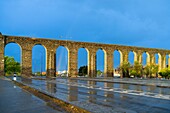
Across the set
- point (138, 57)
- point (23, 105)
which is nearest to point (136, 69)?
point (138, 57)

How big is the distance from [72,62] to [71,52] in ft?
8.97

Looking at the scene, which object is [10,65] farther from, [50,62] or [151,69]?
[151,69]

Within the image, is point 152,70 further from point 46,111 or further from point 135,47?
point 46,111

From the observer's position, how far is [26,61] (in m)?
62.5

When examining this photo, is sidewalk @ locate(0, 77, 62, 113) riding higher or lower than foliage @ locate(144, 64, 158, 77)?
lower

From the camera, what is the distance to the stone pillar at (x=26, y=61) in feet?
202

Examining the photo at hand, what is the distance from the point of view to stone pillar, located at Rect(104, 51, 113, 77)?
73.9 m

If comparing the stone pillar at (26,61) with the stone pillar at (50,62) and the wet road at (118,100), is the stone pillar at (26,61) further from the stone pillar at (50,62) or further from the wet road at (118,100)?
the wet road at (118,100)

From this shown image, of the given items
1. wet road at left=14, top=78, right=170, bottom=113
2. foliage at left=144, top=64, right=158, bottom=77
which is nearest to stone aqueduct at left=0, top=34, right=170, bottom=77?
foliage at left=144, top=64, right=158, bottom=77

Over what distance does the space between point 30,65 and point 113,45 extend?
2616 centimetres

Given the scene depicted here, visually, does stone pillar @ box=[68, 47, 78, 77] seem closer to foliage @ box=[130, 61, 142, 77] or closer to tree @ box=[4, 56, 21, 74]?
foliage @ box=[130, 61, 142, 77]

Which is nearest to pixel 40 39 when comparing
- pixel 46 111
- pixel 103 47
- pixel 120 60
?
pixel 103 47

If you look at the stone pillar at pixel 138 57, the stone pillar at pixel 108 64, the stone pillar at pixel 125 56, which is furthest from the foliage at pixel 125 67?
the stone pillar at pixel 138 57

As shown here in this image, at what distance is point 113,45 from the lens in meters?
75.8
